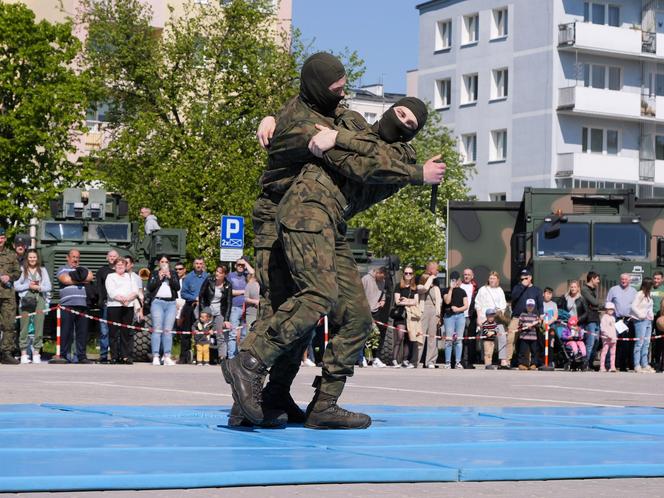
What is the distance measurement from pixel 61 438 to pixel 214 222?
34.6 metres

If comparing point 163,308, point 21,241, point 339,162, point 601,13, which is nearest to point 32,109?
point 21,241

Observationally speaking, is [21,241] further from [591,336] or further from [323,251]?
[323,251]

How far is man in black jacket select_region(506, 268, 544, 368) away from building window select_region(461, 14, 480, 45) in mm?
45830

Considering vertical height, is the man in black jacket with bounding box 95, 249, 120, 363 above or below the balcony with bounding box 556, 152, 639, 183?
below

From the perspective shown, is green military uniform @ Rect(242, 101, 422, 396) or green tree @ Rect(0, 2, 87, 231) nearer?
green military uniform @ Rect(242, 101, 422, 396)

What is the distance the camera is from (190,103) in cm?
4419

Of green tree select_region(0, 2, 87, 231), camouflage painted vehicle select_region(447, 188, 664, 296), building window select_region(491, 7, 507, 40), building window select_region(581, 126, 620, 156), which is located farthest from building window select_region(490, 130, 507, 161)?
camouflage painted vehicle select_region(447, 188, 664, 296)

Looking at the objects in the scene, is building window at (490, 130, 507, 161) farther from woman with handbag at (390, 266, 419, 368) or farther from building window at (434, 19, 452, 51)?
woman with handbag at (390, 266, 419, 368)

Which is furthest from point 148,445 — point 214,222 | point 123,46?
point 123,46

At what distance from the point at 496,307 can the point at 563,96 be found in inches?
1604

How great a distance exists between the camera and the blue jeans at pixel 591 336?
2625 centimetres

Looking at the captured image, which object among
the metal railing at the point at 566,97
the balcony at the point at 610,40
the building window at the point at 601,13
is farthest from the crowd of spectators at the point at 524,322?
the building window at the point at 601,13

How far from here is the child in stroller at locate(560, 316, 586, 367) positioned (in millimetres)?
26375

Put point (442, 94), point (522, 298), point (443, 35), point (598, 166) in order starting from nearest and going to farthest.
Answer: point (522, 298), point (598, 166), point (442, 94), point (443, 35)
